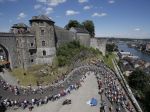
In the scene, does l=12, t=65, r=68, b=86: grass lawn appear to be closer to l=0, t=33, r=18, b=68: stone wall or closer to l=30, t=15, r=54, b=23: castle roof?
l=0, t=33, r=18, b=68: stone wall

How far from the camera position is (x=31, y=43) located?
146 feet

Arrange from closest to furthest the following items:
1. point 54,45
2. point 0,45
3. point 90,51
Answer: point 0,45
point 54,45
point 90,51

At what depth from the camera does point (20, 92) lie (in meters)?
31.0

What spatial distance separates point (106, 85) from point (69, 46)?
23.9 meters

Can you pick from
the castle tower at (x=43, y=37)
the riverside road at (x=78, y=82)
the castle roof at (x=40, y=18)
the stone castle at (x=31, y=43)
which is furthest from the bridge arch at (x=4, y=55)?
the castle roof at (x=40, y=18)

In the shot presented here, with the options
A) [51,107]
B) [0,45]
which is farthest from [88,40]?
[51,107]

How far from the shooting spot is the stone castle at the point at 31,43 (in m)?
42.2

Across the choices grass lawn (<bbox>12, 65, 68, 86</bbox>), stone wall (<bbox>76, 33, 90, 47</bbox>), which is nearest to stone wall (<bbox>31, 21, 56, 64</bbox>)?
grass lawn (<bbox>12, 65, 68, 86</bbox>)

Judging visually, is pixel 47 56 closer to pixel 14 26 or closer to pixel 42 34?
pixel 42 34

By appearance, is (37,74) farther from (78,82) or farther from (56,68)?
(78,82)

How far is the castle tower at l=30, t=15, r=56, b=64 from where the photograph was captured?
148 ft

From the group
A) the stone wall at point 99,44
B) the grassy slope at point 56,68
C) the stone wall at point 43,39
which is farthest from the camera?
the stone wall at point 99,44

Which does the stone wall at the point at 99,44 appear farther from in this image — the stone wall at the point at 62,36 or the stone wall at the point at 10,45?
the stone wall at the point at 10,45

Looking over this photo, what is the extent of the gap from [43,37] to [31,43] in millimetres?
3462
